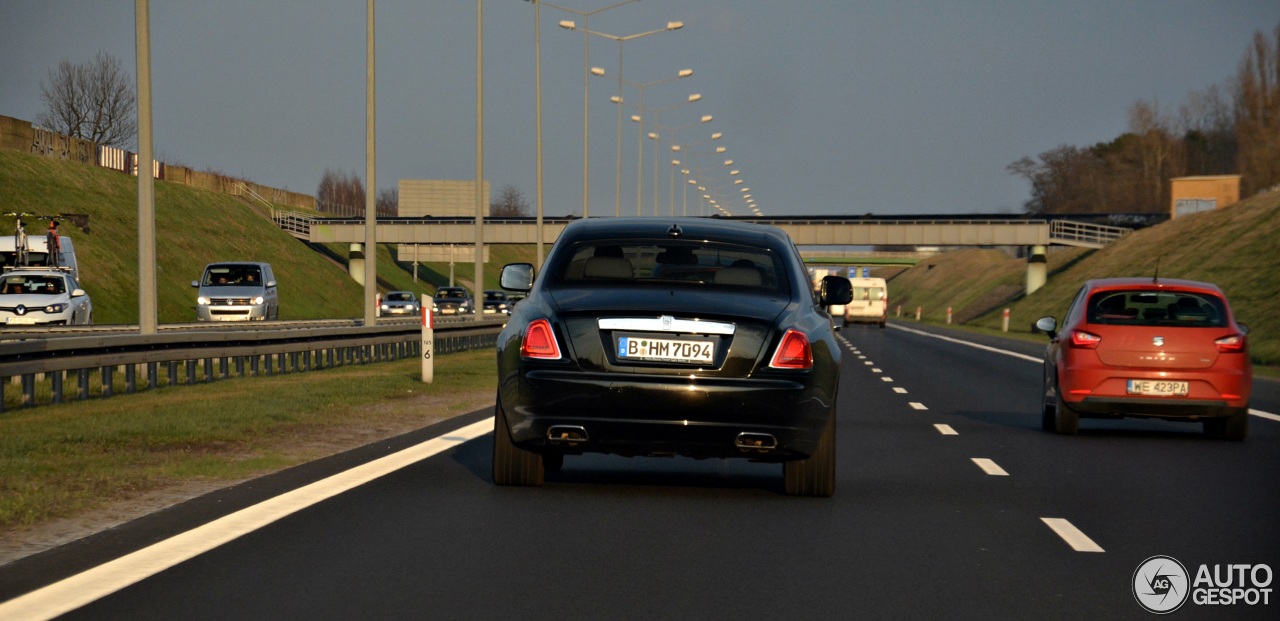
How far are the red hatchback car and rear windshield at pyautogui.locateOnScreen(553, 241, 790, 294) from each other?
18.2 ft

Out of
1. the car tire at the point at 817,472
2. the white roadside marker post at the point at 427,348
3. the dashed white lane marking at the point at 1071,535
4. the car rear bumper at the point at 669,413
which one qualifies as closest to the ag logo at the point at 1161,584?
the dashed white lane marking at the point at 1071,535

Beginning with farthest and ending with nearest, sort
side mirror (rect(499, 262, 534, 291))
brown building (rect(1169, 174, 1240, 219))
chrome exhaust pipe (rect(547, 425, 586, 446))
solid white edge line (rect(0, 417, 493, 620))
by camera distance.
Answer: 1. brown building (rect(1169, 174, 1240, 219))
2. side mirror (rect(499, 262, 534, 291))
3. chrome exhaust pipe (rect(547, 425, 586, 446))
4. solid white edge line (rect(0, 417, 493, 620))

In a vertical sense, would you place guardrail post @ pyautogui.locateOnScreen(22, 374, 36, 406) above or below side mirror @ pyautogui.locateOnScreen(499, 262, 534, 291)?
below

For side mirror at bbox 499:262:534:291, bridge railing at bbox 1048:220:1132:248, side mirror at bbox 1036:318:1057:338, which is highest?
bridge railing at bbox 1048:220:1132:248

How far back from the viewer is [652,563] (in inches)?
301

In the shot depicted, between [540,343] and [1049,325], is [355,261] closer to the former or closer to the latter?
[1049,325]

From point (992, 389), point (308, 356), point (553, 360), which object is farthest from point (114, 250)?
point (553, 360)

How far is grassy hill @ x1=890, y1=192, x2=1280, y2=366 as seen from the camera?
5725 cm

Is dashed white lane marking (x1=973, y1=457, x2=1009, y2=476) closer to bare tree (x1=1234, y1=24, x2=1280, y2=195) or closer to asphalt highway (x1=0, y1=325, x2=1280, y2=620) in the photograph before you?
asphalt highway (x1=0, y1=325, x2=1280, y2=620)

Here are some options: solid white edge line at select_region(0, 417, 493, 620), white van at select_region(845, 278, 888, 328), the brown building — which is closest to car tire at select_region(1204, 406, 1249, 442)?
solid white edge line at select_region(0, 417, 493, 620)

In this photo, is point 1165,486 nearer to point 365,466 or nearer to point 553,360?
point 553,360

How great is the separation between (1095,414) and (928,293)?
131 metres

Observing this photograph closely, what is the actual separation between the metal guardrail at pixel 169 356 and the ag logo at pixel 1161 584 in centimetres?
1121

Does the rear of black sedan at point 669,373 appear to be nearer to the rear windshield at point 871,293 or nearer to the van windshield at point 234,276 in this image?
the van windshield at point 234,276
